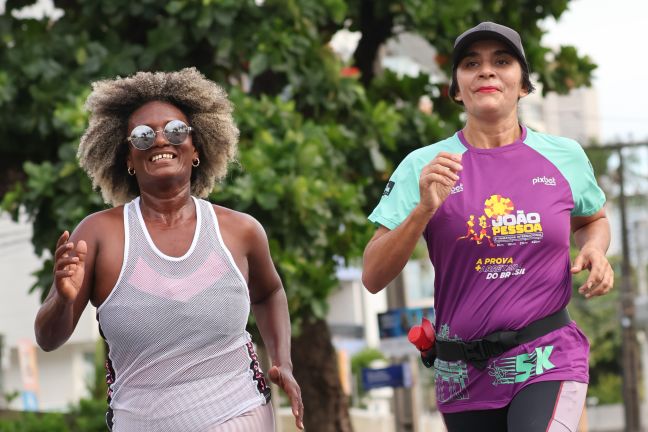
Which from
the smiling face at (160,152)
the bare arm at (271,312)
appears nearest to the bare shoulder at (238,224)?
the bare arm at (271,312)

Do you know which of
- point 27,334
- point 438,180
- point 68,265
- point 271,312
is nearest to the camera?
point 68,265

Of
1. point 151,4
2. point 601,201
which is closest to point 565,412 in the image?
point 601,201

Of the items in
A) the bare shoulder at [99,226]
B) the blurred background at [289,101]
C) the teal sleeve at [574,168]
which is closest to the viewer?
the bare shoulder at [99,226]

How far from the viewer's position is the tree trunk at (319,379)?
12500 mm

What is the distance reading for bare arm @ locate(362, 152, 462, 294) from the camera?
4250 millimetres

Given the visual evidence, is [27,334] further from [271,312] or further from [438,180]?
[438,180]

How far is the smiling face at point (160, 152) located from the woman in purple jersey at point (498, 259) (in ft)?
2.19

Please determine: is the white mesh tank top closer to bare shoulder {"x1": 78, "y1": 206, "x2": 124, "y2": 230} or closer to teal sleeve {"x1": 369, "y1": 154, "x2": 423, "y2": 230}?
bare shoulder {"x1": 78, "y1": 206, "x2": 124, "y2": 230}

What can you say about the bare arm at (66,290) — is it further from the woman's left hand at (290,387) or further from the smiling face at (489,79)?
the smiling face at (489,79)

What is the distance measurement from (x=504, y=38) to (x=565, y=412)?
1234 millimetres

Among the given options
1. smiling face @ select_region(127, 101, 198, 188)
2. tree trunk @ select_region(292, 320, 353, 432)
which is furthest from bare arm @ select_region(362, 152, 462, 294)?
tree trunk @ select_region(292, 320, 353, 432)

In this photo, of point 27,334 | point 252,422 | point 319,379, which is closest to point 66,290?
point 252,422

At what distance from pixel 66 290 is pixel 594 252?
1705mm

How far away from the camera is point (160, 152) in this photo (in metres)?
4.52
